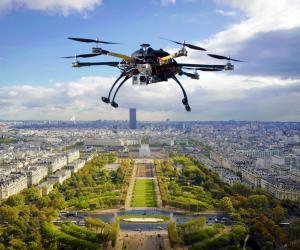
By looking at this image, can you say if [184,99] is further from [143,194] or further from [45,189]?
[45,189]

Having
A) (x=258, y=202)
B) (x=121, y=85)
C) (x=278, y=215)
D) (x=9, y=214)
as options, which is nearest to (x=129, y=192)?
(x=258, y=202)

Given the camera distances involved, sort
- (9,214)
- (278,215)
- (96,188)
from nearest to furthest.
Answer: (9,214)
(278,215)
(96,188)

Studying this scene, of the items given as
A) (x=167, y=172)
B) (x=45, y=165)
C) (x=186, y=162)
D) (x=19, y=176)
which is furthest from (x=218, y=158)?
(x=19, y=176)

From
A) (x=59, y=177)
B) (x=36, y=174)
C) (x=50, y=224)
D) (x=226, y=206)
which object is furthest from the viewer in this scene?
(x=36, y=174)

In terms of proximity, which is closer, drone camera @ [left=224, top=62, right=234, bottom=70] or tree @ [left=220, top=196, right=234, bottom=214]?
drone camera @ [left=224, top=62, right=234, bottom=70]

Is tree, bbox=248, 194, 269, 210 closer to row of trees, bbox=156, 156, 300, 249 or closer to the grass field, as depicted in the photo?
row of trees, bbox=156, 156, 300, 249

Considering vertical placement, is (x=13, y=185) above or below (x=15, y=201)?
above

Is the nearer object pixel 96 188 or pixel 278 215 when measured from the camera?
pixel 278 215

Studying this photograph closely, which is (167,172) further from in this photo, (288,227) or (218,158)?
(288,227)

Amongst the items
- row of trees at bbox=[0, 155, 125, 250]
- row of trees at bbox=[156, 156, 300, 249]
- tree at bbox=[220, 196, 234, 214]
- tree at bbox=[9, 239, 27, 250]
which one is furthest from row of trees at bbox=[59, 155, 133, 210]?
tree at bbox=[9, 239, 27, 250]
